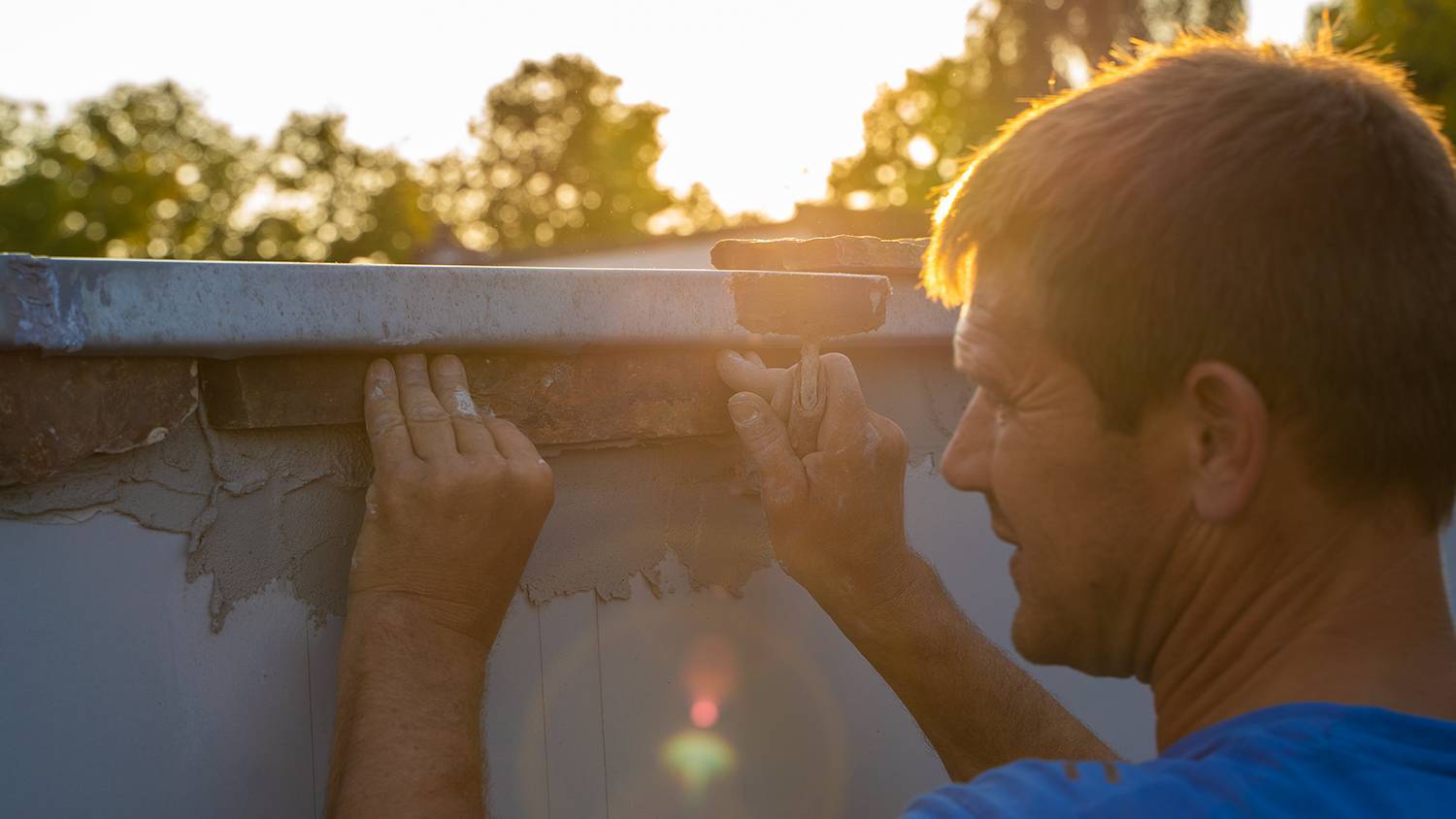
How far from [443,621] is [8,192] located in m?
40.6

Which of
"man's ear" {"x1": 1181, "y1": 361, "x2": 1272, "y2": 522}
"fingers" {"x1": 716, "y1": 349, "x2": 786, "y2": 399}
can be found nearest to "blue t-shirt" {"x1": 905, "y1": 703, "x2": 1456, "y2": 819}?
"man's ear" {"x1": 1181, "y1": 361, "x2": 1272, "y2": 522}

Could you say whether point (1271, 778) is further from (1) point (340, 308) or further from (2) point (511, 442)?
(1) point (340, 308)

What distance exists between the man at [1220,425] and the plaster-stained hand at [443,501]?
0.79ft

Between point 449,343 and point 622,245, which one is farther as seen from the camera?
point 622,245

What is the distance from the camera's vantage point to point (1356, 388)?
50.6 inches

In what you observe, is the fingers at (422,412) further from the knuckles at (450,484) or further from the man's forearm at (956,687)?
the man's forearm at (956,687)

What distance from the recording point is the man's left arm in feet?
5.59

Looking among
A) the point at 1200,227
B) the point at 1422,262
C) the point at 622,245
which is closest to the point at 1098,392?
the point at 1200,227

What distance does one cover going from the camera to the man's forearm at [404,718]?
165 centimetres

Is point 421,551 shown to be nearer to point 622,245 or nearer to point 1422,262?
point 1422,262

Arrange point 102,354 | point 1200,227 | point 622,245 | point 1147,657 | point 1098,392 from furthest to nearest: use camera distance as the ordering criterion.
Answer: point 622,245
point 102,354
point 1147,657
point 1098,392
point 1200,227

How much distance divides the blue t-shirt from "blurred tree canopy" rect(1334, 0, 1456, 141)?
29421 mm

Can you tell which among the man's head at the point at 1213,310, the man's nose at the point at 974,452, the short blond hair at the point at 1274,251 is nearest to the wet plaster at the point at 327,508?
the man's nose at the point at 974,452

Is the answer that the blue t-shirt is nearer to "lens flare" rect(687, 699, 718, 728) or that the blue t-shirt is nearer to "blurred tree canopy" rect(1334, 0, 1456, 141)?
"lens flare" rect(687, 699, 718, 728)
